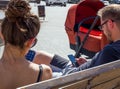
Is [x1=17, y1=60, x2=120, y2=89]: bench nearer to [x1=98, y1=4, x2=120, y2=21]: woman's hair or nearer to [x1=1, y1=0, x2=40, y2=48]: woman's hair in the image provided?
[x1=1, y1=0, x2=40, y2=48]: woman's hair

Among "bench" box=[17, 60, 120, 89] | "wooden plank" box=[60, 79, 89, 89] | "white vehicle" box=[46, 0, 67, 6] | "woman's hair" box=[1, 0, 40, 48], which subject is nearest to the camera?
"bench" box=[17, 60, 120, 89]

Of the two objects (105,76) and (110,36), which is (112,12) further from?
(105,76)

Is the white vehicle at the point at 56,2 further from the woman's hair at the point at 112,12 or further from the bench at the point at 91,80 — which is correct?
the bench at the point at 91,80

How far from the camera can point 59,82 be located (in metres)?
1.87

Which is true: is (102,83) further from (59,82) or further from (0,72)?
(0,72)

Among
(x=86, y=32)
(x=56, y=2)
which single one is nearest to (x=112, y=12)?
(x=86, y=32)

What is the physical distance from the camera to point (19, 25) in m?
2.32

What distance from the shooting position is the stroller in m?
5.89

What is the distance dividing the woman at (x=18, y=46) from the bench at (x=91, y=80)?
17.1 inches

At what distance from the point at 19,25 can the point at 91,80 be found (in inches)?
22.5

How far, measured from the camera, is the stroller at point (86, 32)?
589 cm

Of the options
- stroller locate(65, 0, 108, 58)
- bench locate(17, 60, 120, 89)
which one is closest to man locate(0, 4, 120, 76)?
bench locate(17, 60, 120, 89)

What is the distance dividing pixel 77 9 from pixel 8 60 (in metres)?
4.48

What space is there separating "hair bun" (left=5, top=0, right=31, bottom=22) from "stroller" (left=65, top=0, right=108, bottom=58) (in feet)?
9.25
